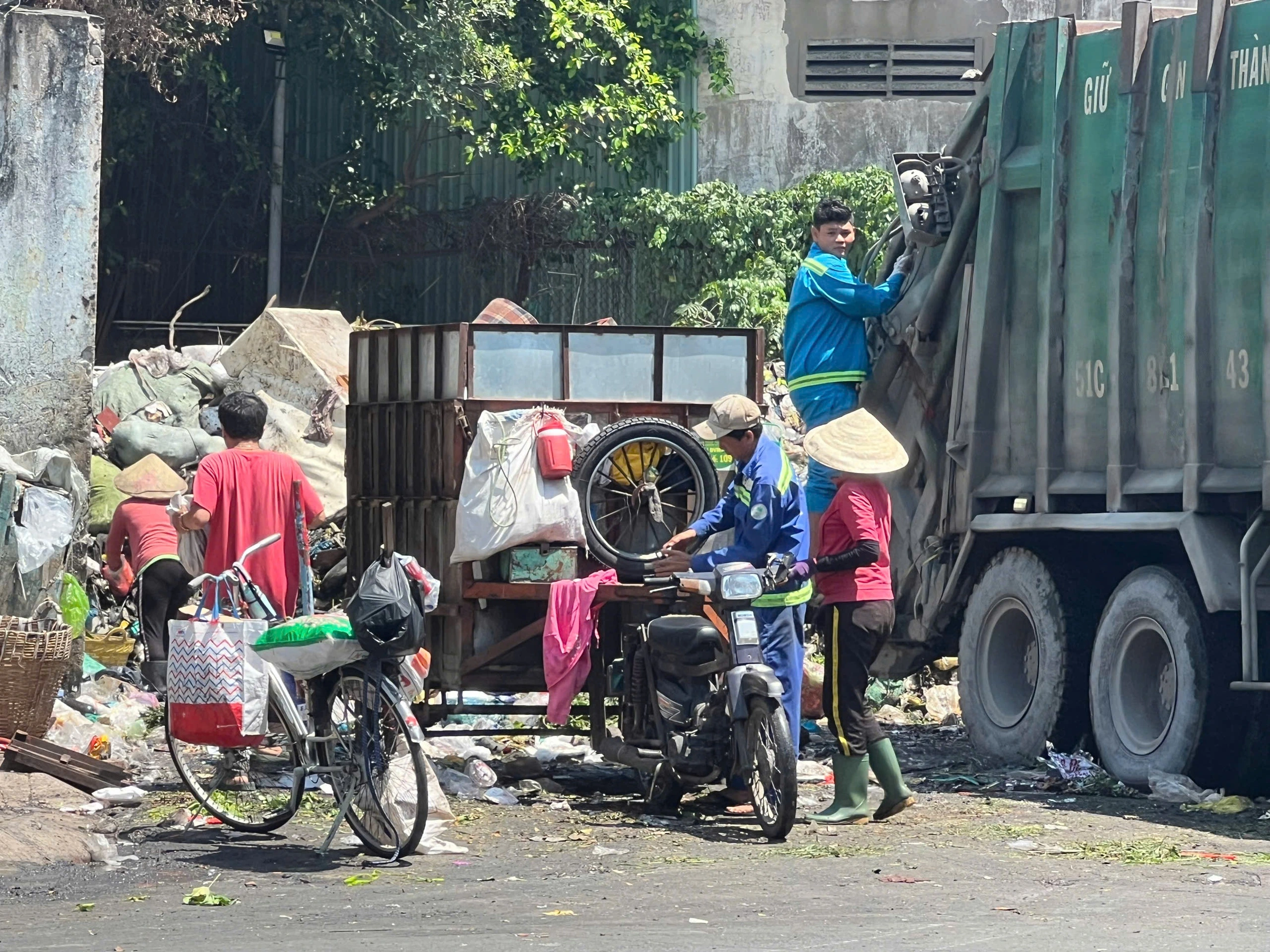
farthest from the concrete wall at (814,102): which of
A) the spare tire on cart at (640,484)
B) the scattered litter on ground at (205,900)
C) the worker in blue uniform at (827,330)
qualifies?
the scattered litter on ground at (205,900)

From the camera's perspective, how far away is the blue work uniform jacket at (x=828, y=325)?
9.98 meters

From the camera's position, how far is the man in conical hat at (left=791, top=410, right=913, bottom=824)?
786cm

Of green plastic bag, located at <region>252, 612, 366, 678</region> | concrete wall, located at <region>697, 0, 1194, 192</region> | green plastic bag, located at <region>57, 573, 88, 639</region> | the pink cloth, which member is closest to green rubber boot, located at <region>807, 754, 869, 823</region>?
the pink cloth

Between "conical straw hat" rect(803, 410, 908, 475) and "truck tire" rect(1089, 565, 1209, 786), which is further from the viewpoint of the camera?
"truck tire" rect(1089, 565, 1209, 786)

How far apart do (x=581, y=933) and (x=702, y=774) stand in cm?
236

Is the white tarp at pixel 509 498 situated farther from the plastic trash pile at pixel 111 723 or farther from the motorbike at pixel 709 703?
the plastic trash pile at pixel 111 723

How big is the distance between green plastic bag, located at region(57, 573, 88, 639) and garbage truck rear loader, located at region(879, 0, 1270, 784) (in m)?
4.10

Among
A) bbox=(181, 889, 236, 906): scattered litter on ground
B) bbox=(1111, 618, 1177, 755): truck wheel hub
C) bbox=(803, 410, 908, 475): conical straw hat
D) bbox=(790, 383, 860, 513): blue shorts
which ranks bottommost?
bbox=(181, 889, 236, 906): scattered litter on ground

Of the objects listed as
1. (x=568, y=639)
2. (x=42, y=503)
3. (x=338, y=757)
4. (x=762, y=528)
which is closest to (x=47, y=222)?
(x=42, y=503)

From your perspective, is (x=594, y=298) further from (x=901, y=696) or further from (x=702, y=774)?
(x=702, y=774)

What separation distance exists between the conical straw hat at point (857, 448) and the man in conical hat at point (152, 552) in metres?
3.55

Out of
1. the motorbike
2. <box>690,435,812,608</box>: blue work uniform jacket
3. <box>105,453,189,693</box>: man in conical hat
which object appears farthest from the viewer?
<box>105,453,189,693</box>: man in conical hat

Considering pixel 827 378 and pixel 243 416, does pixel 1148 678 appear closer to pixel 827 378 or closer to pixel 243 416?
pixel 827 378

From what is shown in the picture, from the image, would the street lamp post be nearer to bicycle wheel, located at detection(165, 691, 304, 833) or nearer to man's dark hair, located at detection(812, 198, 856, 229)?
man's dark hair, located at detection(812, 198, 856, 229)
